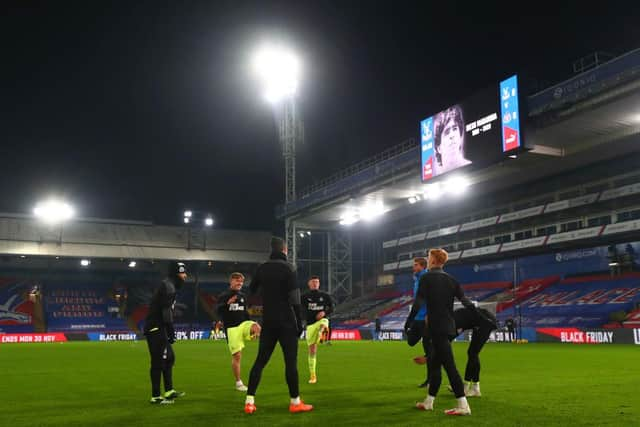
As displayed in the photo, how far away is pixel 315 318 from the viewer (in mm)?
12938

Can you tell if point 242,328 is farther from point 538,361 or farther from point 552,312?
point 552,312

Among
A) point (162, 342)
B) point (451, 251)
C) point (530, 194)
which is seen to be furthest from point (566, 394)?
point (451, 251)

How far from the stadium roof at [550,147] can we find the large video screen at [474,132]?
0.99 m

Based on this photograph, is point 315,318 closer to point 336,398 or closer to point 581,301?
point 336,398

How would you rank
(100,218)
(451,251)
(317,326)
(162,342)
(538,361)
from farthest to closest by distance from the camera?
(100,218) → (451,251) → (538,361) → (317,326) → (162,342)

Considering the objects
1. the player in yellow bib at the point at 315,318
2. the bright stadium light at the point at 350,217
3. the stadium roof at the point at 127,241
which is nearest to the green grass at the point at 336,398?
the player in yellow bib at the point at 315,318

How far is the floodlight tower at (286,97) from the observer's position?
46.6 meters

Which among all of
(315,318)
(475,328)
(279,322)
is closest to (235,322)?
(315,318)

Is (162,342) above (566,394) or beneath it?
above

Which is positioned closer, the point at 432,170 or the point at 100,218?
the point at 432,170

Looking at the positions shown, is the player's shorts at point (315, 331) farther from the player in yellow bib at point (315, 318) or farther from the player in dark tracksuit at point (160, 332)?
the player in dark tracksuit at point (160, 332)

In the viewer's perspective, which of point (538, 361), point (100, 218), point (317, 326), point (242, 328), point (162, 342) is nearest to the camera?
point (162, 342)

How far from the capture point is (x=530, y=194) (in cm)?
4438

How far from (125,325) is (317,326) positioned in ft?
161
